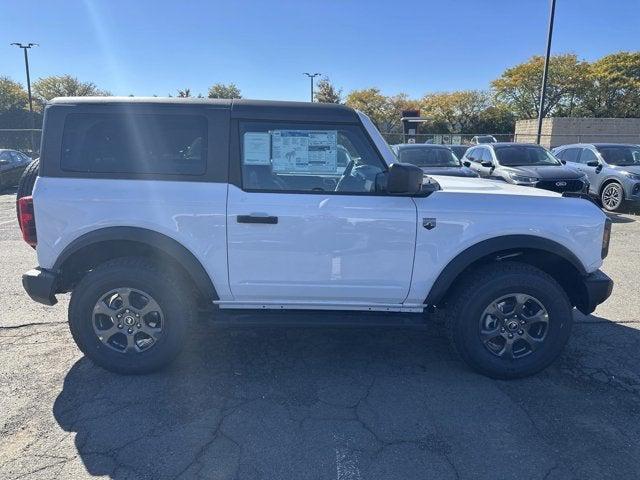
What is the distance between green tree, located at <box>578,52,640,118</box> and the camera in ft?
129

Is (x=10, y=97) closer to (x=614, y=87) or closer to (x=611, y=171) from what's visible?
(x=611, y=171)

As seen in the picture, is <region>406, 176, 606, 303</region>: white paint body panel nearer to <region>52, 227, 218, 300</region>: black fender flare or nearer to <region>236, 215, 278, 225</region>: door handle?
<region>236, 215, 278, 225</region>: door handle

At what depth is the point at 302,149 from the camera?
3.28 m

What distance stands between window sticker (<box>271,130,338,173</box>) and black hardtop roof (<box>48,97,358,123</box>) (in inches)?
4.3

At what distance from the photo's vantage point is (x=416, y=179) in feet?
9.98

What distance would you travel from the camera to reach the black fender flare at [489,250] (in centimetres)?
323

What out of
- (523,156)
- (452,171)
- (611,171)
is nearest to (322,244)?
(452,171)

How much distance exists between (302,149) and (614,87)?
46.9 meters

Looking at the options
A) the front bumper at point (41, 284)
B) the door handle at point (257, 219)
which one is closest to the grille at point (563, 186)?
the door handle at point (257, 219)

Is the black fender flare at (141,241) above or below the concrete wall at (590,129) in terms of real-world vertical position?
below

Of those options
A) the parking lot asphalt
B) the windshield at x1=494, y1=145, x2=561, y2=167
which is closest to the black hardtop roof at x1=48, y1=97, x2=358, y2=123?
the parking lot asphalt

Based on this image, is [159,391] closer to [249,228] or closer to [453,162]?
[249,228]

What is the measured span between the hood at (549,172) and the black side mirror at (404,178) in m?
7.97

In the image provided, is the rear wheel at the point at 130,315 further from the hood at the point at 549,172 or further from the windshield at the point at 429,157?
the hood at the point at 549,172
